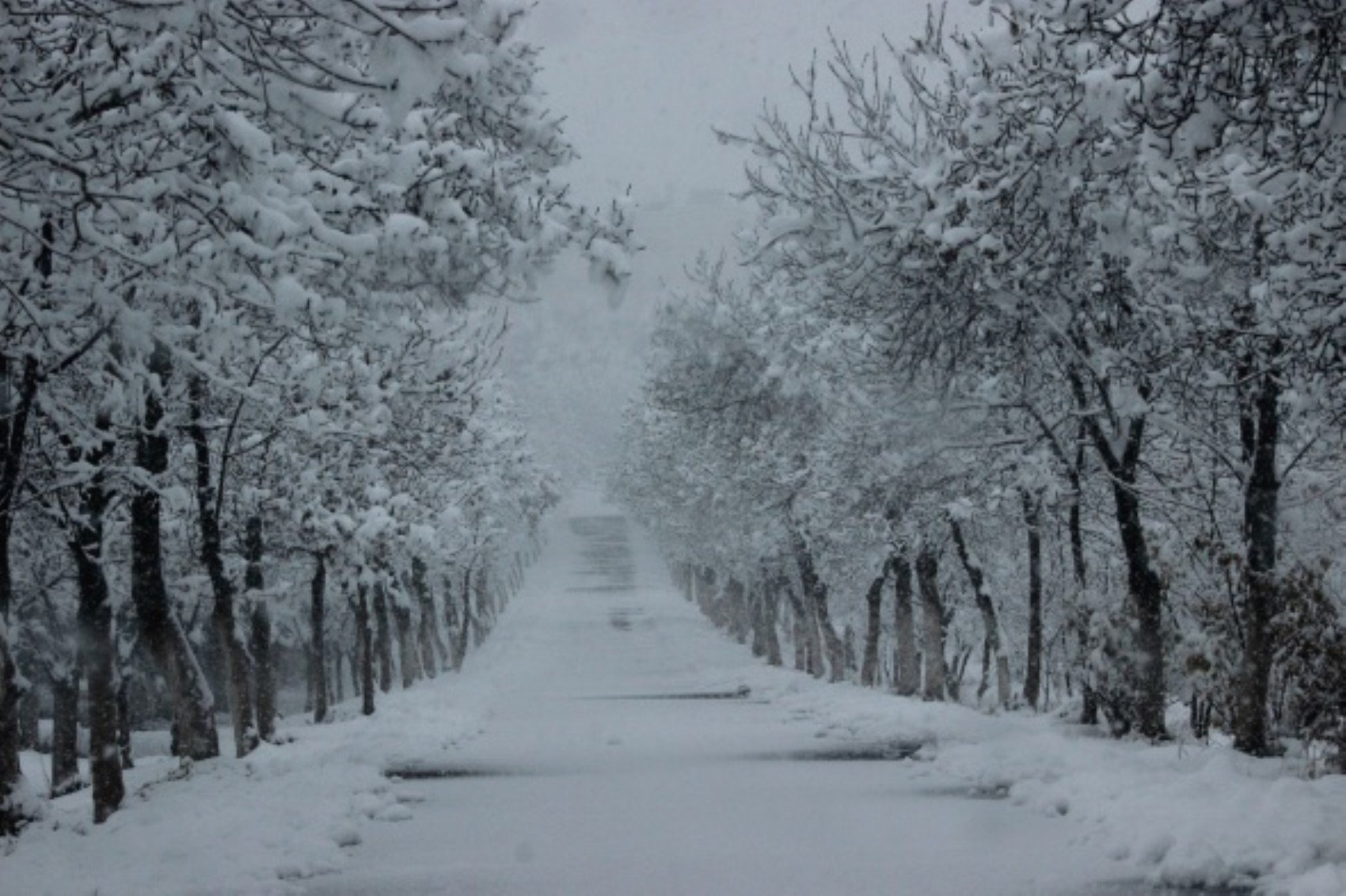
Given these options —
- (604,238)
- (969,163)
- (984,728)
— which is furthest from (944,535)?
(604,238)

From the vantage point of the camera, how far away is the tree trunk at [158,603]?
16.5 m

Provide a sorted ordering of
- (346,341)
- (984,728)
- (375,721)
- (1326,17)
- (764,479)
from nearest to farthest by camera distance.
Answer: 1. (1326,17)
2. (346,341)
3. (984,728)
4. (375,721)
5. (764,479)

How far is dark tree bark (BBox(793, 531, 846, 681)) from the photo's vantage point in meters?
37.5

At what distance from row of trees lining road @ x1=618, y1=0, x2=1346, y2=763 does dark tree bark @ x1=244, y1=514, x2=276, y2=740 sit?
29.3ft

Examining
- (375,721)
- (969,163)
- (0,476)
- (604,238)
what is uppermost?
(969,163)

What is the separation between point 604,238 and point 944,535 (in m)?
21.6

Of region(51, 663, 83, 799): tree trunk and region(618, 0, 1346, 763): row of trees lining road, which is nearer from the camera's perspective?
region(618, 0, 1346, 763): row of trees lining road

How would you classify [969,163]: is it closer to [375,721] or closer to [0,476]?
[0,476]

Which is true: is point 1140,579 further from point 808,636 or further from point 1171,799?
point 808,636

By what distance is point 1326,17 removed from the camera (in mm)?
6355

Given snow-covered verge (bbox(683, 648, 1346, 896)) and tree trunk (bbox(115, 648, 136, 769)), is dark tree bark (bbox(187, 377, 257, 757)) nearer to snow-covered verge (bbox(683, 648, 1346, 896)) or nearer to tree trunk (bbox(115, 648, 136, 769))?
snow-covered verge (bbox(683, 648, 1346, 896))

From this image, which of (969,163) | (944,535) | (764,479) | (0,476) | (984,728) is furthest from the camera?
(764,479)

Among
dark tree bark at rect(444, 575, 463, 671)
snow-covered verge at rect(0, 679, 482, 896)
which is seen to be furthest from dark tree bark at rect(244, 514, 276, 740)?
dark tree bark at rect(444, 575, 463, 671)

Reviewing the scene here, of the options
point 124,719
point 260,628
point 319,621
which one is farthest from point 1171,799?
point 124,719
